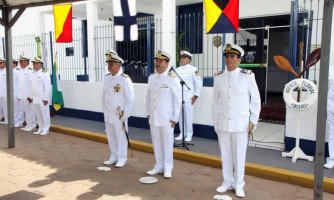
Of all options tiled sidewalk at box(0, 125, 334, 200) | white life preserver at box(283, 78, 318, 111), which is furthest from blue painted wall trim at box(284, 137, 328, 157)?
tiled sidewalk at box(0, 125, 334, 200)

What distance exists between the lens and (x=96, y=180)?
204 inches

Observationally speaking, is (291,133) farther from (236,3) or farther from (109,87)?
(109,87)

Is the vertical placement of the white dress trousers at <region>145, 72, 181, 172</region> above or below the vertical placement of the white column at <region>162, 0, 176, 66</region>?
below

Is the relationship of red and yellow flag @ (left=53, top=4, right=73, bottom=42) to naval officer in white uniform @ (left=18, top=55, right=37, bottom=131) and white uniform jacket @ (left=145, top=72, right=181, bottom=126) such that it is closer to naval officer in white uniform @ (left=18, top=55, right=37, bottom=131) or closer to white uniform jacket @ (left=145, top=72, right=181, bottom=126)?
naval officer in white uniform @ (left=18, top=55, right=37, bottom=131)

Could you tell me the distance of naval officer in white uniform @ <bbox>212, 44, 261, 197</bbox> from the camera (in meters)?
4.41

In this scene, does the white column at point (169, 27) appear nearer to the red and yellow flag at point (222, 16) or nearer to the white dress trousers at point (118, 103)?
the red and yellow flag at point (222, 16)

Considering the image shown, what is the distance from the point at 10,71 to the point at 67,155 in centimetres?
213

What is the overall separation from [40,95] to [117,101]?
3.50 m

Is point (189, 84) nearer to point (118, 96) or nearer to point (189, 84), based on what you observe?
point (189, 84)

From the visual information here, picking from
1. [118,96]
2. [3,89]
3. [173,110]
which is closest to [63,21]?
[3,89]

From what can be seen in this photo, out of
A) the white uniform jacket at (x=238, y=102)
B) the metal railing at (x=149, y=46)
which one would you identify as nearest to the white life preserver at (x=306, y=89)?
the white uniform jacket at (x=238, y=102)

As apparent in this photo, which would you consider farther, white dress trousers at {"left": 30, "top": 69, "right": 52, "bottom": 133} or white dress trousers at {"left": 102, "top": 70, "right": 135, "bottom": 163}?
white dress trousers at {"left": 30, "top": 69, "right": 52, "bottom": 133}

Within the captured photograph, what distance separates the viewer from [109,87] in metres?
5.71

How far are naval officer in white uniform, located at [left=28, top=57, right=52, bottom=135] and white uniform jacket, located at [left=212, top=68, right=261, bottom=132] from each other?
17.5ft
